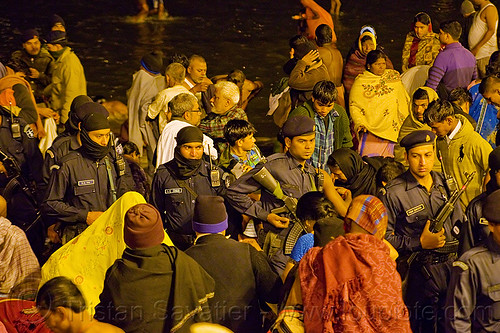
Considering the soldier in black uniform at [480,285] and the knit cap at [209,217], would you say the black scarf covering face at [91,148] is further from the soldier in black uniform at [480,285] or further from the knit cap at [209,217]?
the soldier in black uniform at [480,285]

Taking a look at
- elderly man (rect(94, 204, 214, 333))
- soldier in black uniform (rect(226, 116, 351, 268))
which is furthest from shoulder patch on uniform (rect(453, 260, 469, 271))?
soldier in black uniform (rect(226, 116, 351, 268))

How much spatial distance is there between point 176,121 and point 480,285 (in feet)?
13.2

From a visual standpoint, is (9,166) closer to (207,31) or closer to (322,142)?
(322,142)

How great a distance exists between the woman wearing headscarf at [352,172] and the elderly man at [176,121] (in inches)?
51.0

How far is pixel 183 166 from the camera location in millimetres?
7020

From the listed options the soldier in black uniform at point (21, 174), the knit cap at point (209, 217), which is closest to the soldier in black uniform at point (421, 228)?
the knit cap at point (209, 217)

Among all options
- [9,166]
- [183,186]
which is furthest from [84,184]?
[9,166]

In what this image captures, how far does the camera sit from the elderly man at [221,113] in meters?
8.68

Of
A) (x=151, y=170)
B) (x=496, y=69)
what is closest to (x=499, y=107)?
(x=496, y=69)

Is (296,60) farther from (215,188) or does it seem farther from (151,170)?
(215,188)

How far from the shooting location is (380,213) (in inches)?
193

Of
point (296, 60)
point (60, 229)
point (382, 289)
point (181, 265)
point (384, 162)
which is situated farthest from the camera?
point (296, 60)

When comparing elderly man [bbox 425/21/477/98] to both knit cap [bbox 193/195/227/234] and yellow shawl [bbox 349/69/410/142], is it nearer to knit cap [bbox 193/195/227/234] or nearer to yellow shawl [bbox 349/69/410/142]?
yellow shawl [bbox 349/69/410/142]

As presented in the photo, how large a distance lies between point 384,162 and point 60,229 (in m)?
2.97
